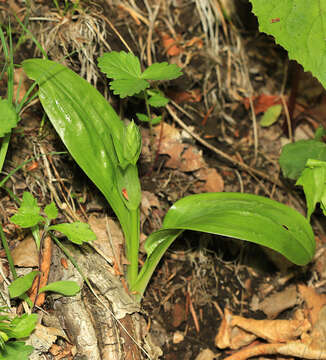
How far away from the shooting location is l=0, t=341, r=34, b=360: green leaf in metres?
1.31

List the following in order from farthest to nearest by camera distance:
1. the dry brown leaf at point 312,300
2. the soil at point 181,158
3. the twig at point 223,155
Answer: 1. the twig at point 223,155
2. the dry brown leaf at point 312,300
3. the soil at point 181,158

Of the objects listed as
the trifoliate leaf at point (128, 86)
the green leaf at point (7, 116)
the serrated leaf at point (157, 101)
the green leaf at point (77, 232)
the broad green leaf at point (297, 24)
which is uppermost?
the broad green leaf at point (297, 24)

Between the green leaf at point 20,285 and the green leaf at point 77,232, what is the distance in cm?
18

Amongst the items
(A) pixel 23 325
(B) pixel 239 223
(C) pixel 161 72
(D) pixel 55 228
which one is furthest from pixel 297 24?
(A) pixel 23 325

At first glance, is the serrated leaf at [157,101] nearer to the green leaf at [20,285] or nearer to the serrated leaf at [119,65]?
the serrated leaf at [119,65]

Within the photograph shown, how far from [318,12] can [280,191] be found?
2.88ft

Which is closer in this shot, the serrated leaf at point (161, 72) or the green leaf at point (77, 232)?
the green leaf at point (77, 232)

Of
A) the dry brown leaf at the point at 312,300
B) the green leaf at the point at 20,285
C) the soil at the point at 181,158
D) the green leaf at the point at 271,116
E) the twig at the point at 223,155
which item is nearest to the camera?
the green leaf at the point at 20,285

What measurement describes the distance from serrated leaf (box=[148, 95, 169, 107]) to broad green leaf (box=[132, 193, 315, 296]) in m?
0.44

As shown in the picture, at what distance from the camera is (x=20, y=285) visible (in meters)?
1.44

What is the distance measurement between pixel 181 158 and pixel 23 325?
3.54 ft

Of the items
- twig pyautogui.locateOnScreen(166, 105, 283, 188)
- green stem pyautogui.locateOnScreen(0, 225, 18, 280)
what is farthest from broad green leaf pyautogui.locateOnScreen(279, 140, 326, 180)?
green stem pyautogui.locateOnScreen(0, 225, 18, 280)

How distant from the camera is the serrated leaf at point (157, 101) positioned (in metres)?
1.89

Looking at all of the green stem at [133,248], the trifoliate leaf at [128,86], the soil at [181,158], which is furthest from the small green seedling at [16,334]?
the trifoliate leaf at [128,86]
